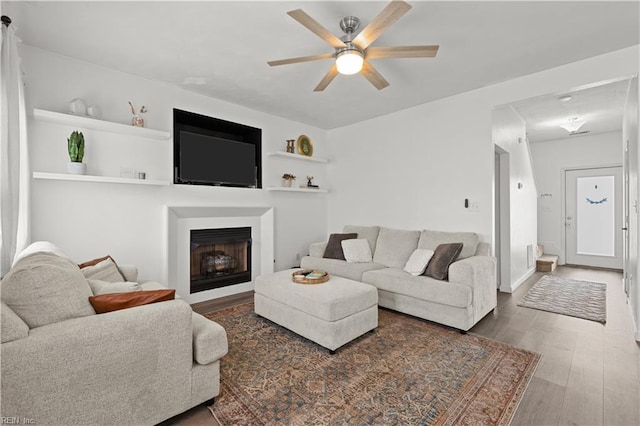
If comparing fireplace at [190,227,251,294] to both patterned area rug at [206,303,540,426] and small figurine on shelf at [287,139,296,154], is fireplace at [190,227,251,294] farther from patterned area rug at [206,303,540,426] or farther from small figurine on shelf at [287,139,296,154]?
small figurine on shelf at [287,139,296,154]

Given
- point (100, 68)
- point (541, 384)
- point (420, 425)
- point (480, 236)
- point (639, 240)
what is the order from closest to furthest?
point (420, 425) < point (541, 384) < point (639, 240) < point (100, 68) < point (480, 236)

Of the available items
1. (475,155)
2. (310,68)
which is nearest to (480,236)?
(475,155)

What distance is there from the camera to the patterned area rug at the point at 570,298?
336 cm

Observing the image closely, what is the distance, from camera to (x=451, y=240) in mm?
3617

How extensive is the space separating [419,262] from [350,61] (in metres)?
2.22

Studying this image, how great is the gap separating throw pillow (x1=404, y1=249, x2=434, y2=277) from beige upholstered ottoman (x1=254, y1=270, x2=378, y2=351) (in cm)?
78

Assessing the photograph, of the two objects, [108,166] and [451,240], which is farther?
[451,240]

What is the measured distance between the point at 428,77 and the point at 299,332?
9.95 feet

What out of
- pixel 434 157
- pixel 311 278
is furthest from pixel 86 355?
pixel 434 157

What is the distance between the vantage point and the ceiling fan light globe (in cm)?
222

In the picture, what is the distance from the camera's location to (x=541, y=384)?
2.00 metres

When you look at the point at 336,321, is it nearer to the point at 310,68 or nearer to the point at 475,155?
the point at 310,68

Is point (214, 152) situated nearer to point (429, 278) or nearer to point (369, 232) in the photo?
point (369, 232)

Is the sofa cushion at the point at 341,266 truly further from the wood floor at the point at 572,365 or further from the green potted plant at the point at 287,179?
the green potted plant at the point at 287,179
